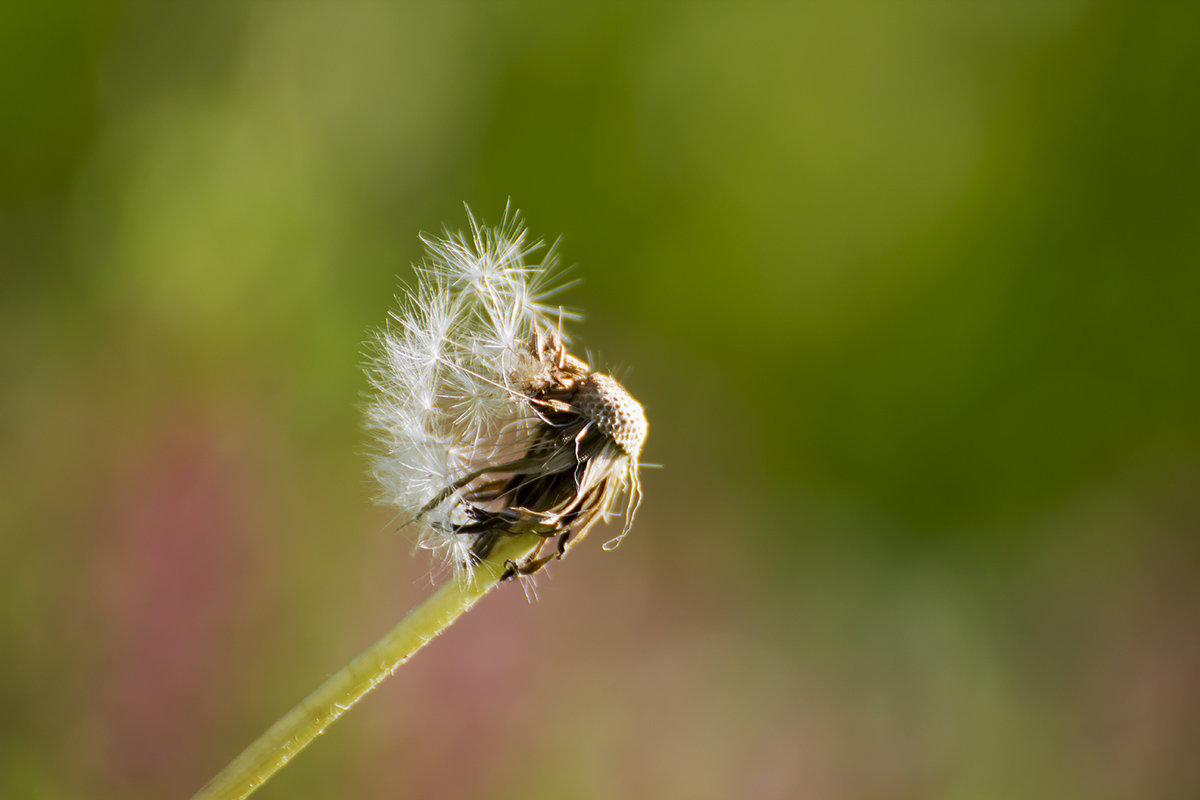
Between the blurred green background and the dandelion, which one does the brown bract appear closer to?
the dandelion

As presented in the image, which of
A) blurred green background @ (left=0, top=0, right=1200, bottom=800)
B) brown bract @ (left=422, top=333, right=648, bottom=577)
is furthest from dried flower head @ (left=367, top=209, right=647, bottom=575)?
blurred green background @ (left=0, top=0, right=1200, bottom=800)

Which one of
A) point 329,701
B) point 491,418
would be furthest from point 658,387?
point 329,701

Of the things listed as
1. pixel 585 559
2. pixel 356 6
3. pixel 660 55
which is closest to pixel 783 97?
pixel 660 55

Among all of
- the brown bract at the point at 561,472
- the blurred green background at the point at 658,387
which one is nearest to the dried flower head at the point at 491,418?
the brown bract at the point at 561,472

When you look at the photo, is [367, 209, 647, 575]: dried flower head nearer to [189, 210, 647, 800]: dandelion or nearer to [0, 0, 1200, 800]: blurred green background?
[189, 210, 647, 800]: dandelion

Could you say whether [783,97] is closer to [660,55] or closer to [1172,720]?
[660,55]

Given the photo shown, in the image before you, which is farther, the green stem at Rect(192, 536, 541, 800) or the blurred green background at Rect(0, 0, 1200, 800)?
the blurred green background at Rect(0, 0, 1200, 800)

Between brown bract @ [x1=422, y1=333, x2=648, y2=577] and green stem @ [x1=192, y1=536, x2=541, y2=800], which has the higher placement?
brown bract @ [x1=422, y1=333, x2=648, y2=577]
